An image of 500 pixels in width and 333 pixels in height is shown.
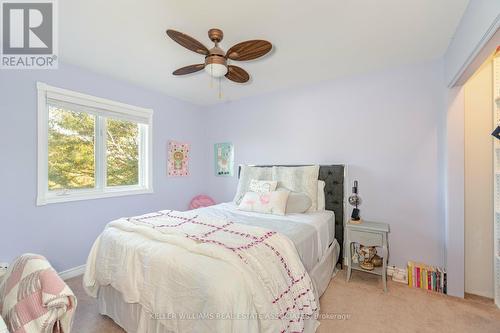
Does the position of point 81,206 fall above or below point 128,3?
below

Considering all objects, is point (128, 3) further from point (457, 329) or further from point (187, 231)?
point (457, 329)

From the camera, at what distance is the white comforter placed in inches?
45.5

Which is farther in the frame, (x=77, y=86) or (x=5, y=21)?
(x=77, y=86)

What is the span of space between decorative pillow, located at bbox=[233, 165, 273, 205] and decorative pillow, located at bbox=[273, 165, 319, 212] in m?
0.19

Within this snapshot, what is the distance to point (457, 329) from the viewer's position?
1.76 metres

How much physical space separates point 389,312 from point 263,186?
175 cm

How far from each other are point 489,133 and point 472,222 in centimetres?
88

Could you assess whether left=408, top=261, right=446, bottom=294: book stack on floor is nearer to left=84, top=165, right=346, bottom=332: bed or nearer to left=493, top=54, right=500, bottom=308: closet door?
left=493, top=54, right=500, bottom=308: closet door

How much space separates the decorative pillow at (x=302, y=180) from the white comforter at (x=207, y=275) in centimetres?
122

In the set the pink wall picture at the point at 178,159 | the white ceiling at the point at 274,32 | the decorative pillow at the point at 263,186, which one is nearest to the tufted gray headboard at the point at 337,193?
the decorative pillow at the point at 263,186

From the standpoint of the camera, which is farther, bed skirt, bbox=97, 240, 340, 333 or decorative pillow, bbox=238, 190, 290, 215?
decorative pillow, bbox=238, 190, 290, 215

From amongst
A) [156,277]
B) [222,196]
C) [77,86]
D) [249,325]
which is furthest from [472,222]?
[77,86]

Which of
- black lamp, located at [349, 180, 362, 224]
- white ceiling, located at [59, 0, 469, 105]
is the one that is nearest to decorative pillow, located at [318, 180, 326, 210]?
black lamp, located at [349, 180, 362, 224]

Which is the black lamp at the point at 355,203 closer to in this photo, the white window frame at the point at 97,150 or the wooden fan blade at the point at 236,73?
the wooden fan blade at the point at 236,73
